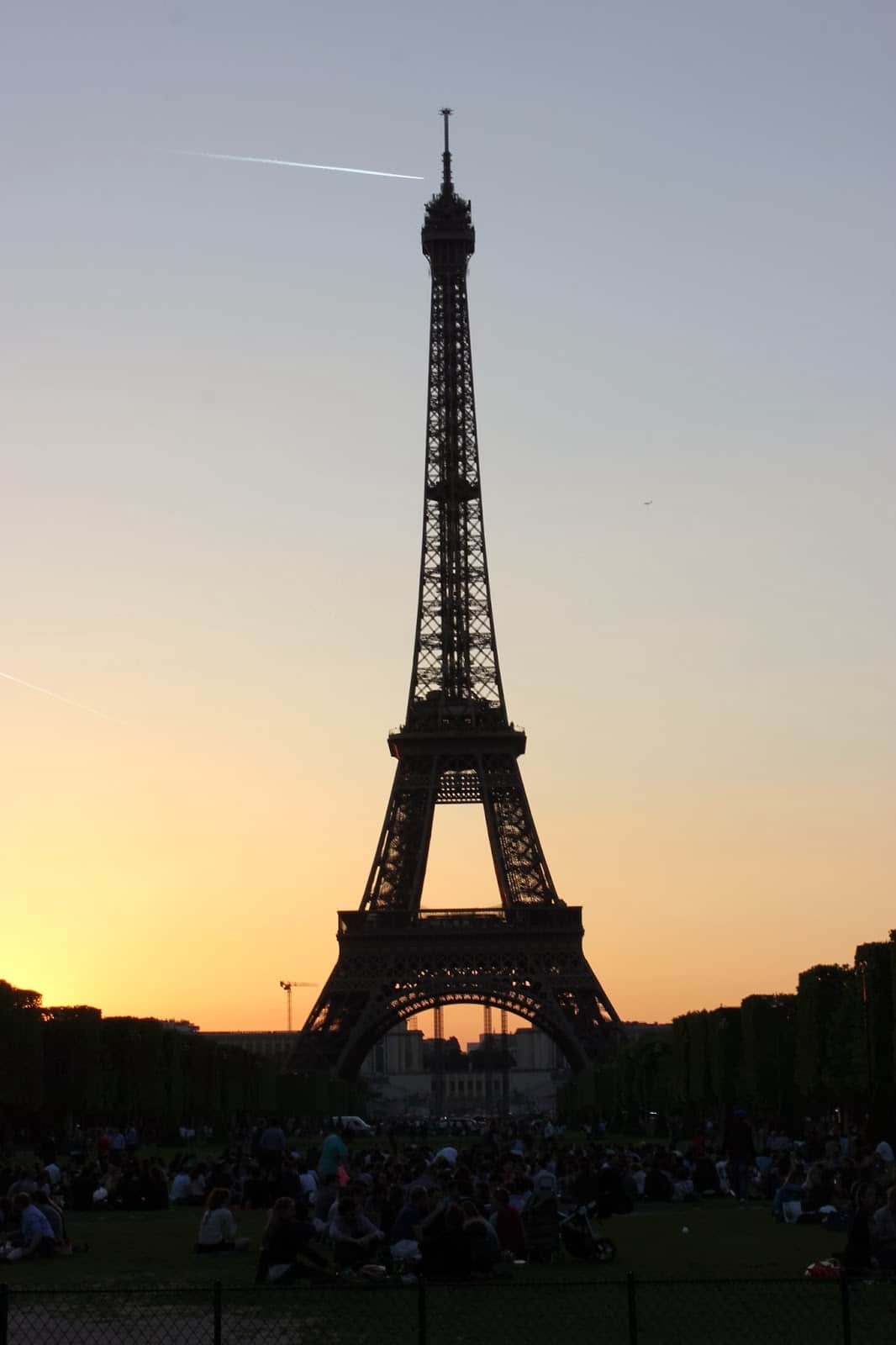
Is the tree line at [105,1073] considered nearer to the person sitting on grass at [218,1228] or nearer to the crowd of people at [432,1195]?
the crowd of people at [432,1195]

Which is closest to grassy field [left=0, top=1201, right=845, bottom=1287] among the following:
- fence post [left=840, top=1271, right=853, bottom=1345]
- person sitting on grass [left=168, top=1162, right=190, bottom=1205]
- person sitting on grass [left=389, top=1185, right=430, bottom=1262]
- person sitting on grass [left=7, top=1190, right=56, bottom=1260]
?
person sitting on grass [left=7, top=1190, right=56, bottom=1260]

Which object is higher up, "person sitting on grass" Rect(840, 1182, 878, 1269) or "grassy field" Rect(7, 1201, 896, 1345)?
"person sitting on grass" Rect(840, 1182, 878, 1269)

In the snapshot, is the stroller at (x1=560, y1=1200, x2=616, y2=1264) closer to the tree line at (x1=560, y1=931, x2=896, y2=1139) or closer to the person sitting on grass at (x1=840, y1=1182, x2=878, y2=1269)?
the person sitting on grass at (x1=840, y1=1182, x2=878, y2=1269)

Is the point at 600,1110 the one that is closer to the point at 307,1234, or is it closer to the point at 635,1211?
the point at 635,1211

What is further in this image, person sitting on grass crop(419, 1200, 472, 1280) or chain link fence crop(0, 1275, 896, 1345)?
person sitting on grass crop(419, 1200, 472, 1280)

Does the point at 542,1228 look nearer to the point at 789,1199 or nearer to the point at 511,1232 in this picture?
the point at 511,1232

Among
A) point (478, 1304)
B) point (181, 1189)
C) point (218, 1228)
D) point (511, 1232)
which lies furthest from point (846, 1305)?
point (181, 1189)
